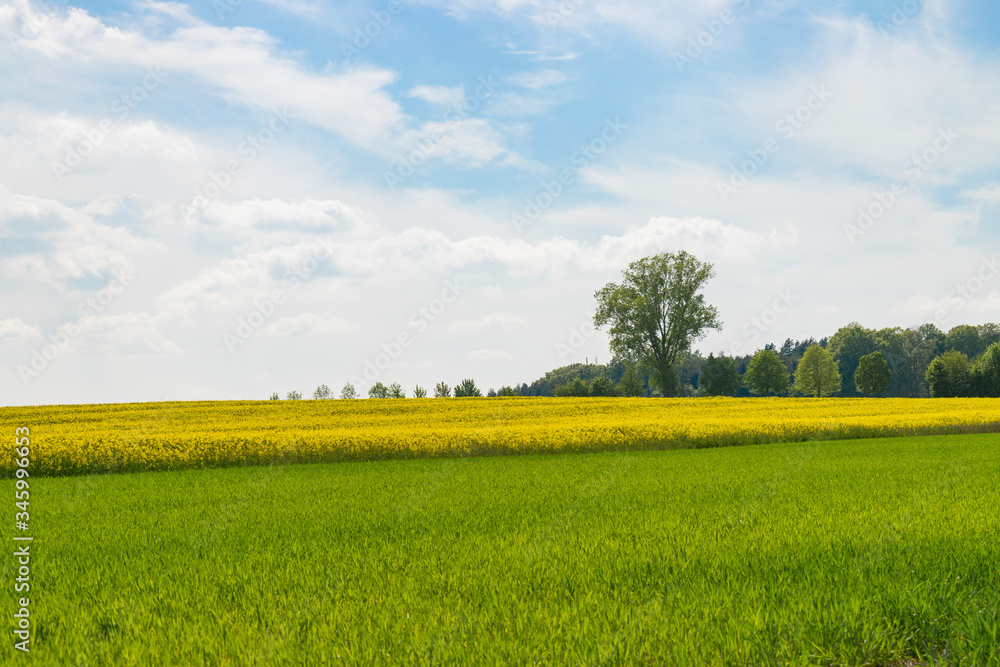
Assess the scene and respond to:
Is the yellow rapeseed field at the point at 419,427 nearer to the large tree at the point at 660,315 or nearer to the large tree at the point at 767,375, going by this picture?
the large tree at the point at 660,315

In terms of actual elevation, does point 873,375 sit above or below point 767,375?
below

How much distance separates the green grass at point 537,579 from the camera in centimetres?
385

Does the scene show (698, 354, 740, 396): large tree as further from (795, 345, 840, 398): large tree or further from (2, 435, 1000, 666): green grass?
(2, 435, 1000, 666): green grass

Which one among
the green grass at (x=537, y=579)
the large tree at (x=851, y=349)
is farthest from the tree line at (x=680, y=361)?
the green grass at (x=537, y=579)

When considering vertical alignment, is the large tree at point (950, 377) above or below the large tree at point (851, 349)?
below

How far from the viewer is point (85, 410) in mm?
37500

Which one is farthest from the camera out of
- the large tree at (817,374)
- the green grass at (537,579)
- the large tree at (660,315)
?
the large tree at (817,374)

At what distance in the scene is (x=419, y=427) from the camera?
96.7ft

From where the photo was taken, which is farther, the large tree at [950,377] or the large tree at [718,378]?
the large tree at [718,378]

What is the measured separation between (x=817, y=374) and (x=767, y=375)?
10.9m

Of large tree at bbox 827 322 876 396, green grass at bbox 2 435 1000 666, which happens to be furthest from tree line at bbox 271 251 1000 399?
green grass at bbox 2 435 1000 666

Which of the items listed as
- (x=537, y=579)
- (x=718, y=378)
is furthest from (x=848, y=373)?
(x=537, y=579)

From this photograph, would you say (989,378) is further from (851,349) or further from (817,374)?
(851,349)

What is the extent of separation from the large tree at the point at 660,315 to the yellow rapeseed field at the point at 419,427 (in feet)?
63.0
